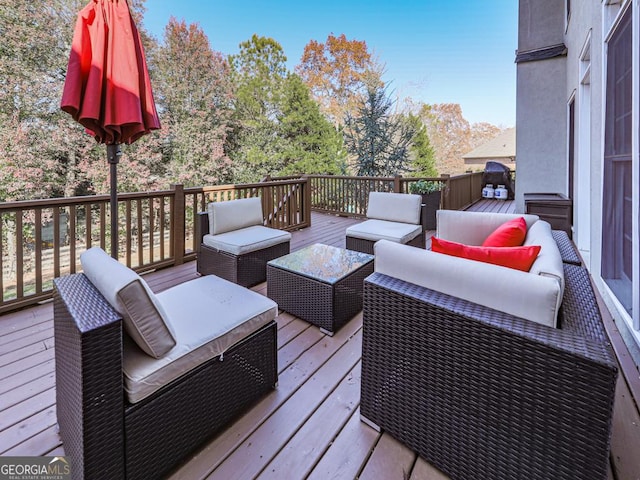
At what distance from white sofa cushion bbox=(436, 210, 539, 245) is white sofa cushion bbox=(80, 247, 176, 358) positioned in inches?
88.7

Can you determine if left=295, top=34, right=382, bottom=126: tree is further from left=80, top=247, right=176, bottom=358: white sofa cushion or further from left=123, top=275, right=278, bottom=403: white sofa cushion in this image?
left=80, top=247, right=176, bottom=358: white sofa cushion

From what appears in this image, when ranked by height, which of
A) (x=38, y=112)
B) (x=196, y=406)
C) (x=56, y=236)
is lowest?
(x=196, y=406)

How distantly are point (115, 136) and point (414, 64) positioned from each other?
65.1ft

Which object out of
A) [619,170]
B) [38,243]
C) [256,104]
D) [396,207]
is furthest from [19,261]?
[256,104]

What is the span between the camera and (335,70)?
1741 centimetres

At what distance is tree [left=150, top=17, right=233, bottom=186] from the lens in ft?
41.8

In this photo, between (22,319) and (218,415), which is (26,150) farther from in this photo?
(218,415)

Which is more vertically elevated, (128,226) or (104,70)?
(104,70)

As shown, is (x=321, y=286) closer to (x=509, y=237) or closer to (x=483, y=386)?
(x=509, y=237)

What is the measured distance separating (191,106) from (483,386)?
47.3 feet

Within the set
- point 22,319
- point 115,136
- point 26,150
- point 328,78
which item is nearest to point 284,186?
point 115,136

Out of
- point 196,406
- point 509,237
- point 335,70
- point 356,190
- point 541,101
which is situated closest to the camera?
point 196,406

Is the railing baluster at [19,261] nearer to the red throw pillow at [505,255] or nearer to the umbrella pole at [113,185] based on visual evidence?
the umbrella pole at [113,185]

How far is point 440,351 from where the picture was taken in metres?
1.36
